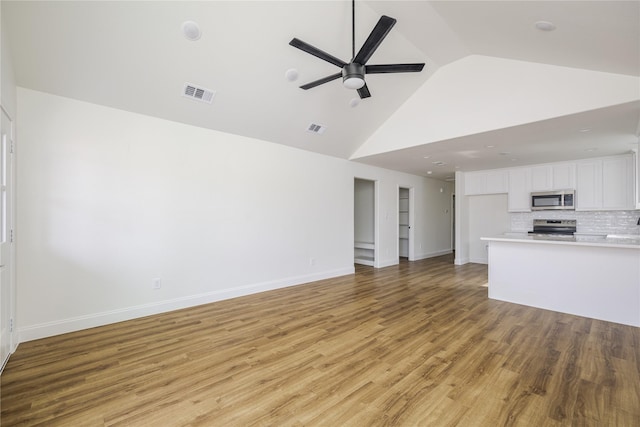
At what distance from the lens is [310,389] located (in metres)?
2.18

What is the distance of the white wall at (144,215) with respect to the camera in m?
3.07

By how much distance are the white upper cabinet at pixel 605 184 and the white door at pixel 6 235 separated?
28.2 feet

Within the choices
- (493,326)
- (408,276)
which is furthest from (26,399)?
(408,276)

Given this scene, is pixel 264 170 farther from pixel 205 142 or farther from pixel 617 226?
pixel 617 226

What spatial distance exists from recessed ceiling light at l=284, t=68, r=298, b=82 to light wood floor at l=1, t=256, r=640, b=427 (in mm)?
3012

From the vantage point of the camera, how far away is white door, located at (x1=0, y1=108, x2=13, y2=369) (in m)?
2.49

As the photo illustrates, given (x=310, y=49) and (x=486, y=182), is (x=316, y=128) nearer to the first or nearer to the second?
(x=310, y=49)

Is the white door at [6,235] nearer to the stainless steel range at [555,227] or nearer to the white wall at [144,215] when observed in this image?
the white wall at [144,215]

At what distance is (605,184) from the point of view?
5652 mm

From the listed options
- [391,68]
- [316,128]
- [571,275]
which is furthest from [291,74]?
[571,275]

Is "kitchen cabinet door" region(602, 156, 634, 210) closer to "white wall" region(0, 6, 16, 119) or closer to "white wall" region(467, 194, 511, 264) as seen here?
"white wall" region(467, 194, 511, 264)

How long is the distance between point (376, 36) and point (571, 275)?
399 centimetres

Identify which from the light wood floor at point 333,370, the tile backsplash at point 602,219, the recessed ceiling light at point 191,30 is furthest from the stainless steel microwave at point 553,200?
the recessed ceiling light at point 191,30

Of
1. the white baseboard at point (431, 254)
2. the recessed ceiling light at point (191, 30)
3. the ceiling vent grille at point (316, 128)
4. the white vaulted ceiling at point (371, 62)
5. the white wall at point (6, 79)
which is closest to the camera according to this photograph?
the white wall at point (6, 79)
